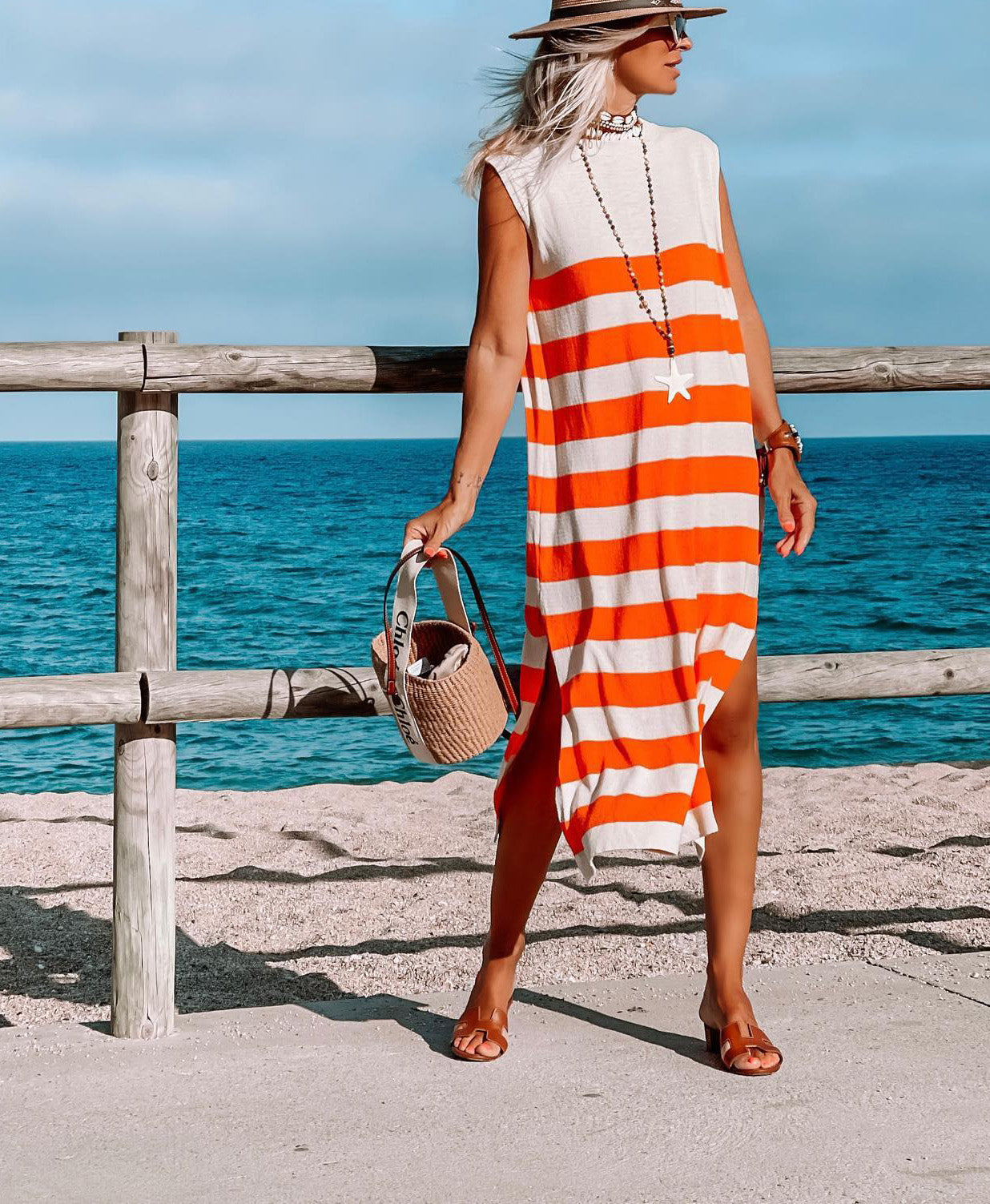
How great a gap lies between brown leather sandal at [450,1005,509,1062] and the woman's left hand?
1.03m

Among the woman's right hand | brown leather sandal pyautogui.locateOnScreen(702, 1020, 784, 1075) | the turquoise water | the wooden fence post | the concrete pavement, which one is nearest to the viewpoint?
the concrete pavement

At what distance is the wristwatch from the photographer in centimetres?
254

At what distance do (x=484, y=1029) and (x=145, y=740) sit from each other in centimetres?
85

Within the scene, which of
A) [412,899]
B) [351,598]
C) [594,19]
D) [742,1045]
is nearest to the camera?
[594,19]

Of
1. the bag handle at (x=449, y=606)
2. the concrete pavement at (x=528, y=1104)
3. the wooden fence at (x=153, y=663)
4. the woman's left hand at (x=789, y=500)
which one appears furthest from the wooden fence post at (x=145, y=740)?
the woman's left hand at (x=789, y=500)

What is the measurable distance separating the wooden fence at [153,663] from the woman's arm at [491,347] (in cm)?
31

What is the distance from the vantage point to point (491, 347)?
7.79ft

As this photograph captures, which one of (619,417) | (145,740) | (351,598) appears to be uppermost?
(619,417)

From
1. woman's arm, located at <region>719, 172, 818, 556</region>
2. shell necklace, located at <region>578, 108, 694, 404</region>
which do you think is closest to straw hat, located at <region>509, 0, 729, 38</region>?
shell necklace, located at <region>578, 108, 694, 404</region>

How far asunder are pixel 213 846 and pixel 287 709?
120 inches

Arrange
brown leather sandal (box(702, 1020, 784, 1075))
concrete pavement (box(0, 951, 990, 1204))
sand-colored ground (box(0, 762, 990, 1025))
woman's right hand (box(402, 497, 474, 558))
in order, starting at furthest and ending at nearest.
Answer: sand-colored ground (box(0, 762, 990, 1025)) < brown leather sandal (box(702, 1020, 784, 1075)) < woman's right hand (box(402, 497, 474, 558)) < concrete pavement (box(0, 951, 990, 1204))

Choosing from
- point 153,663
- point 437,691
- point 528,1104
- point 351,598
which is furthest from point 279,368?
point 351,598

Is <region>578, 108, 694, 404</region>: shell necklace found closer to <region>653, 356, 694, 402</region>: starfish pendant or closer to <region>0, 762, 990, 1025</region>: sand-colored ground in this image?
<region>653, 356, 694, 402</region>: starfish pendant

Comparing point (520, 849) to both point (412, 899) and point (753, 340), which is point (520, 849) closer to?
point (753, 340)
